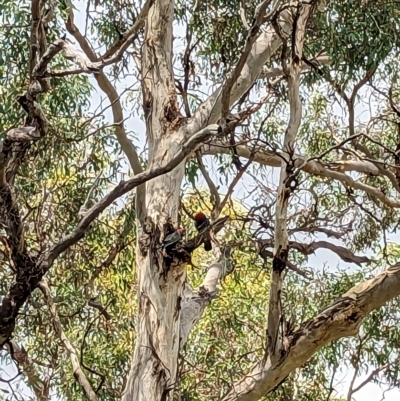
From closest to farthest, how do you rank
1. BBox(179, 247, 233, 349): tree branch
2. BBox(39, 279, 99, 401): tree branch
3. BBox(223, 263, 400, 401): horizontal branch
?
BBox(223, 263, 400, 401): horizontal branch < BBox(39, 279, 99, 401): tree branch < BBox(179, 247, 233, 349): tree branch

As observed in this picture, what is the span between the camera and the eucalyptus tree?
316 cm

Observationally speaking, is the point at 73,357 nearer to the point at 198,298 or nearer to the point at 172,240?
the point at 198,298

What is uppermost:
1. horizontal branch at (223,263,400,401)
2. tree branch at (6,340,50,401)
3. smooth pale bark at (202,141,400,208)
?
smooth pale bark at (202,141,400,208)

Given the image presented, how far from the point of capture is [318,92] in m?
6.07

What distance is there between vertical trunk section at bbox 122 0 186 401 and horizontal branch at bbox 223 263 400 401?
1.24ft

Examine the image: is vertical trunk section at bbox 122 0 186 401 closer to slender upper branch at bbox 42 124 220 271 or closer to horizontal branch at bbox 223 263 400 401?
horizontal branch at bbox 223 263 400 401

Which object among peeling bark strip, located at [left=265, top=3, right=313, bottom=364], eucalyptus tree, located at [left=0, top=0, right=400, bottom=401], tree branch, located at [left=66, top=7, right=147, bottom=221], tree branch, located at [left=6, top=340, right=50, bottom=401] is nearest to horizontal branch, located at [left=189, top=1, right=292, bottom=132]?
eucalyptus tree, located at [left=0, top=0, right=400, bottom=401]

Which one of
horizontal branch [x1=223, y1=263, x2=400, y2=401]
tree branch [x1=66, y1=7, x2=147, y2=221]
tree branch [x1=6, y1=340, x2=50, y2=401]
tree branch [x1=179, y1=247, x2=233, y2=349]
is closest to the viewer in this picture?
horizontal branch [x1=223, y1=263, x2=400, y2=401]

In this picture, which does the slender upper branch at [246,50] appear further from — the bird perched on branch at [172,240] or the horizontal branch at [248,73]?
the bird perched on branch at [172,240]

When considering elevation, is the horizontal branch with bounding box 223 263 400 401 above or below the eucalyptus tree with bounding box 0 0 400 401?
below

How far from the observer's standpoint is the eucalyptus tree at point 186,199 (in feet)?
10.4

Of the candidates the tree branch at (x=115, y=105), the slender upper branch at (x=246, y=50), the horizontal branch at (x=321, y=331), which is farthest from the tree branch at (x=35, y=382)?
the slender upper branch at (x=246, y=50)

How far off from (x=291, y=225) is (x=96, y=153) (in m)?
1.72

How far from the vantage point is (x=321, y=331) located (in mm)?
3207
